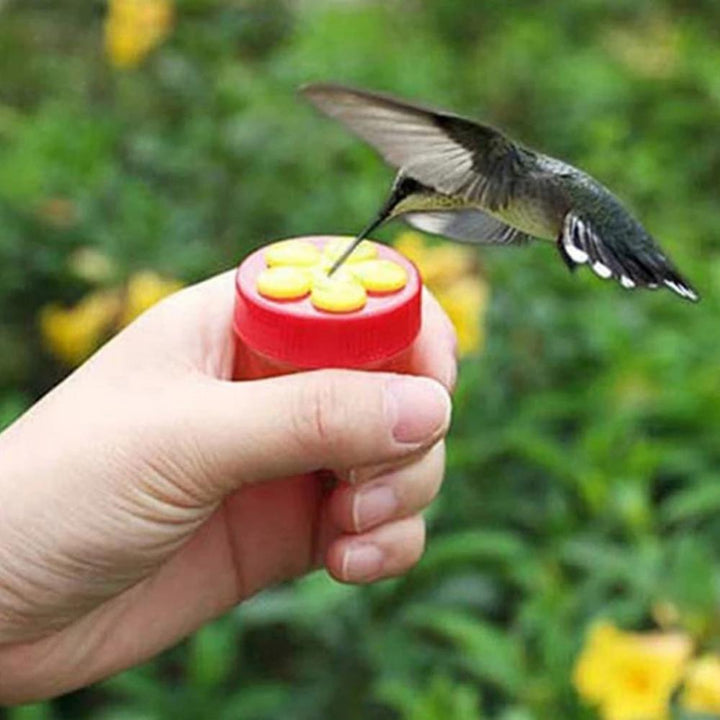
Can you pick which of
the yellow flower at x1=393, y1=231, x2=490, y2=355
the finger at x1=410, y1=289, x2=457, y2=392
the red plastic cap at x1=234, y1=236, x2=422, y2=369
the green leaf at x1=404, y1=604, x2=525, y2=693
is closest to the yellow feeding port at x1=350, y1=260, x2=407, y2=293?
the red plastic cap at x1=234, y1=236, x2=422, y2=369

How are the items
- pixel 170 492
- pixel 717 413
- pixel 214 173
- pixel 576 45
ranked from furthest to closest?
pixel 576 45 < pixel 214 173 < pixel 717 413 < pixel 170 492

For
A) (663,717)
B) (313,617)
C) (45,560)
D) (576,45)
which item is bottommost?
(576,45)

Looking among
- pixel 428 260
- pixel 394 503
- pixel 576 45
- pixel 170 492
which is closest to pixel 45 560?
pixel 170 492

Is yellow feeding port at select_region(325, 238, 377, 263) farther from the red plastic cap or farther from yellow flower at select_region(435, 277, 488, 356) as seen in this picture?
yellow flower at select_region(435, 277, 488, 356)

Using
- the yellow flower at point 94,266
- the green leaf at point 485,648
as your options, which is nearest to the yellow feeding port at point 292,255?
the green leaf at point 485,648

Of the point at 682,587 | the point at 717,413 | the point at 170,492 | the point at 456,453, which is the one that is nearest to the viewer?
the point at 170,492

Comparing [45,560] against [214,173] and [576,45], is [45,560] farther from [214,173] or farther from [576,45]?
[576,45]

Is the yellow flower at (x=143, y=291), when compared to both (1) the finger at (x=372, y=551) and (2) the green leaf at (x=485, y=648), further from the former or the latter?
(1) the finger at (x=372, y=551)
